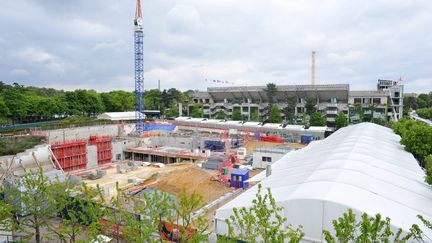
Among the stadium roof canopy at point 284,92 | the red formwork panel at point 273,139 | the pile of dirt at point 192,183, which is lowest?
the pile of dirt at point 192,183

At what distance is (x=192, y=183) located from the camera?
92.1 ft

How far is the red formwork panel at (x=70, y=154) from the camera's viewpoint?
35969mm

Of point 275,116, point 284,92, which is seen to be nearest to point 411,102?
point 284,92

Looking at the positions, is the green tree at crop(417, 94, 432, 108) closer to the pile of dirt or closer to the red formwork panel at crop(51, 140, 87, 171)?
the pile of dirt

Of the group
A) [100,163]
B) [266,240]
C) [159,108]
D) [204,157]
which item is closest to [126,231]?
[266,240]

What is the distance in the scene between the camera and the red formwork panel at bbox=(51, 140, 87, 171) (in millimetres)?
35969

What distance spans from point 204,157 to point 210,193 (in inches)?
595

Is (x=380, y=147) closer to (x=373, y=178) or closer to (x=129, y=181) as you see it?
(x=373, y=178)

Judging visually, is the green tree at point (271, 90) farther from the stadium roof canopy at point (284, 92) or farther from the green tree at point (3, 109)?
the green tree at point (3, 109)

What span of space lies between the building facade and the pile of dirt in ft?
146

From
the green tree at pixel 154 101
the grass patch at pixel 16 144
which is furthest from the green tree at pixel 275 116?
the grass patch at pixel 16 144

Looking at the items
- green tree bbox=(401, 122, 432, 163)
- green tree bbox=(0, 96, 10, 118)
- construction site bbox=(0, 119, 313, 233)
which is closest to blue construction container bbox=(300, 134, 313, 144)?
construction site bbox=(0, 119, 313, 233)

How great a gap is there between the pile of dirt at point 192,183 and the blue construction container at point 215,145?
13.5 metres

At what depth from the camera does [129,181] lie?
30.8 meters
